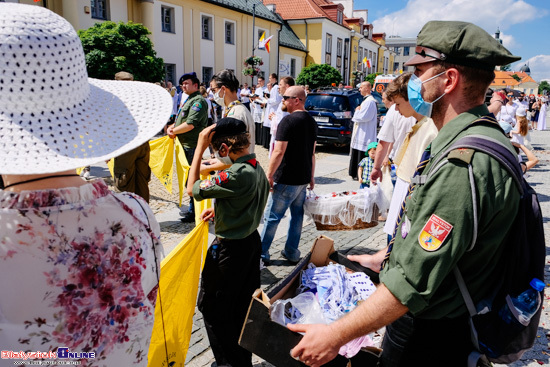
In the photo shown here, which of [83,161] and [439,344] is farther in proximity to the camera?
[439,344]

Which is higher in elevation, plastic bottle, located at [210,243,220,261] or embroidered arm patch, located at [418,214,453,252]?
embroidered arm patch, located at [418,214,453,252]

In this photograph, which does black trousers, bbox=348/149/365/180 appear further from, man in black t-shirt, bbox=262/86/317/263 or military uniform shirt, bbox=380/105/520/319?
military uniform shirt, bbox=380/105/520/319

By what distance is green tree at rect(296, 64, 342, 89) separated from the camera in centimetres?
3138

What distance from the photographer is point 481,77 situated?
162 centimetres

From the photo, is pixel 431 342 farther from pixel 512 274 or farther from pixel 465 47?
pixel 465 47

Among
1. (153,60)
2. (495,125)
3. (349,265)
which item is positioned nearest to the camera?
(495,125)

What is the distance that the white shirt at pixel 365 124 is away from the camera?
8359mm

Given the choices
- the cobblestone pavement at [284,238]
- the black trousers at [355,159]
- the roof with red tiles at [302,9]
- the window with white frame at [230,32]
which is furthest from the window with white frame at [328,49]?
the black trousers at [355,159]

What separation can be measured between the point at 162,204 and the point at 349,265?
15.6 feet

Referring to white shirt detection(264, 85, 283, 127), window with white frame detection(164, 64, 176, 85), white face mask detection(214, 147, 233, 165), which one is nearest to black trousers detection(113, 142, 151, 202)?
white face mask detection(214, 147, 233, 165)

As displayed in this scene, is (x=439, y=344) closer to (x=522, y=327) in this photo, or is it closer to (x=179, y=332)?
(x=522, y=327)

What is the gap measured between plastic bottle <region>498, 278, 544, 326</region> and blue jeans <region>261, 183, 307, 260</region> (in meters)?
3.34

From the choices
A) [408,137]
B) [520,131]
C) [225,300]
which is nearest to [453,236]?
[225,300]

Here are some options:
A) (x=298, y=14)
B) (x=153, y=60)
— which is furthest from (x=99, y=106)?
(x=298, y=14)
